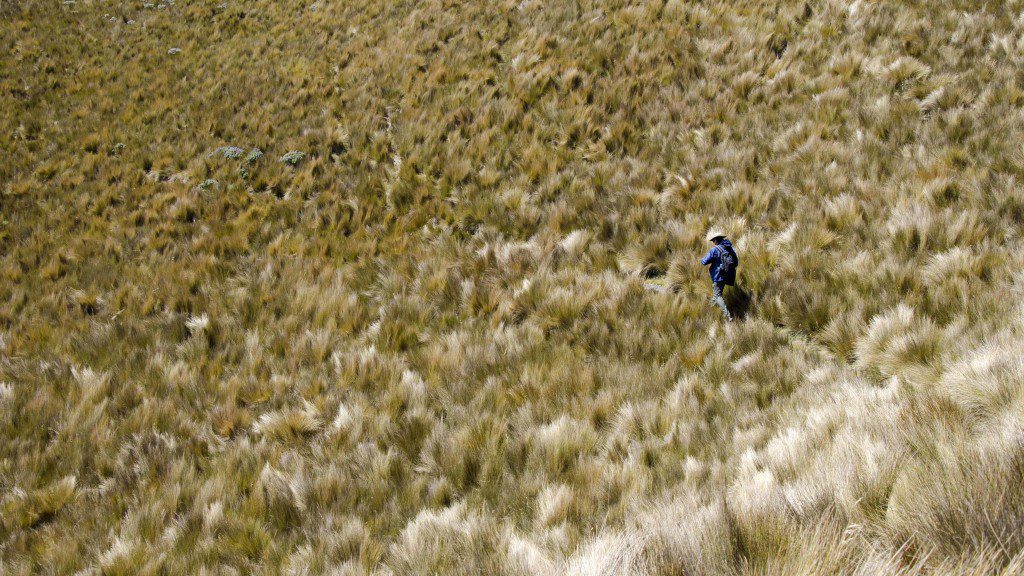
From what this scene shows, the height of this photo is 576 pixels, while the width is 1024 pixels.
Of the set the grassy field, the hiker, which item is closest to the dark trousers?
the hiker

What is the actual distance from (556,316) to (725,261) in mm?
1544

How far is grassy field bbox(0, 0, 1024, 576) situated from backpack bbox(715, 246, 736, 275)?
392mm

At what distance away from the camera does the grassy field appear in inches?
88.0

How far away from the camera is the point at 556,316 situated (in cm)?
467

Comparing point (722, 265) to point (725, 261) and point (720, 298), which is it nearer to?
point (725, 261)

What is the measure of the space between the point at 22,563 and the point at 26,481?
0.97 meters

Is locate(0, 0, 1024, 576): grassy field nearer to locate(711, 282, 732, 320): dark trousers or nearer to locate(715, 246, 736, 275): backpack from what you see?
locate(711, 282, 732, 320): dark trousers

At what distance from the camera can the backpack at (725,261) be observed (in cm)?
414

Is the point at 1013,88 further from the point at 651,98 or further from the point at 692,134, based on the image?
the point at 651,98

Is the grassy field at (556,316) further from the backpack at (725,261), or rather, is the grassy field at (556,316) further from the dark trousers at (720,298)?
the backpack at (725,261)

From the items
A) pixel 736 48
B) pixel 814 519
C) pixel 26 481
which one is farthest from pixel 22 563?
pixel 736 48

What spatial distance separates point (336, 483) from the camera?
10.2ft

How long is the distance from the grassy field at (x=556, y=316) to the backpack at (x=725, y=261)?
1.29 feet

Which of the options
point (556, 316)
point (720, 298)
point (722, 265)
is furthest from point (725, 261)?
point (556, 316)
